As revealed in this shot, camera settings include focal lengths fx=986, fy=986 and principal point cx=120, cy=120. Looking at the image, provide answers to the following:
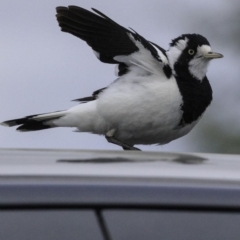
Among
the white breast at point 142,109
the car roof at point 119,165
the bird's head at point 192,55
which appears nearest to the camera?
the car roof at point 119,165

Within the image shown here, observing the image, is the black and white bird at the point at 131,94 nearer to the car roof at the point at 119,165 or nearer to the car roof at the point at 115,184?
the car roof at the point at 119,165

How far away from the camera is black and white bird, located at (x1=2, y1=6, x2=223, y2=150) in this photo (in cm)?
650

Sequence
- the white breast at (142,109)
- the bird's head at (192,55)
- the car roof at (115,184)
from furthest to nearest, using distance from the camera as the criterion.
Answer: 1. the bird's head at (192,55)
2. the white breast at (142,109)
3. the car roof at (115,184)

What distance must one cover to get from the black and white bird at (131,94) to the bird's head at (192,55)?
9 centimetres

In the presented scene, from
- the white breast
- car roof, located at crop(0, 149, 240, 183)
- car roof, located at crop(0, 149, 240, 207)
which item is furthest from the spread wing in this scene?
car roof, located at crop(0, 149, 240, 207)

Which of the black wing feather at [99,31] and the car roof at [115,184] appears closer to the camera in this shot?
the car roof at [115,184]

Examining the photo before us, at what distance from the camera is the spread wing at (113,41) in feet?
21.6

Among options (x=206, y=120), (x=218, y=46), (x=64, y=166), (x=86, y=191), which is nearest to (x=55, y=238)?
(x=86, y=191)

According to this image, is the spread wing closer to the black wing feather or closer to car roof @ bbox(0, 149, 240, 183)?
the black wing feather

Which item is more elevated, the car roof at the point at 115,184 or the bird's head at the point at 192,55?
the car roof at the point at 115,184

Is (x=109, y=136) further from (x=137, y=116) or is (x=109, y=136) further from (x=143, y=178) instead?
(x=143, y=178)

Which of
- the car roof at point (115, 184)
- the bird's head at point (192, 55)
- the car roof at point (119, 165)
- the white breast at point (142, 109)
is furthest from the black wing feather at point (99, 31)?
the car roof at point (115, 184)

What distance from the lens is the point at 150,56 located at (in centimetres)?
668

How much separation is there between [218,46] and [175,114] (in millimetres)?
10164
